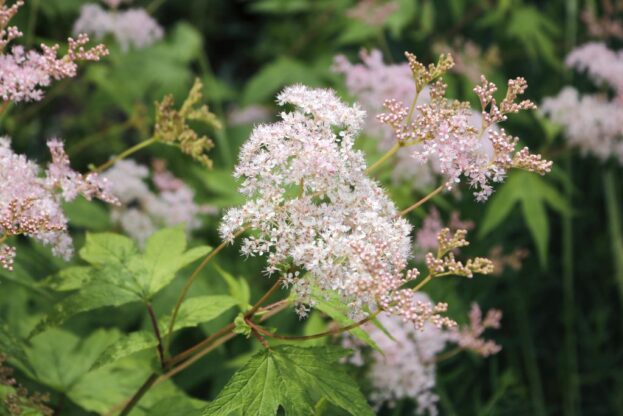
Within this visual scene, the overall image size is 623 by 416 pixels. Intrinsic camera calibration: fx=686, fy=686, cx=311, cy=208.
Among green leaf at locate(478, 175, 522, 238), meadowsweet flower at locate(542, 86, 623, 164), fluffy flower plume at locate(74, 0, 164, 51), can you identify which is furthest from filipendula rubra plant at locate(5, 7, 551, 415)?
fluffy flower plume at locate(74, 0, 164, 51)

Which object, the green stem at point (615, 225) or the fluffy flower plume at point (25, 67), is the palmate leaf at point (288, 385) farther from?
the green stem at point (615, 225)

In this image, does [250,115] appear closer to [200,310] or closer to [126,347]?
[200,310]

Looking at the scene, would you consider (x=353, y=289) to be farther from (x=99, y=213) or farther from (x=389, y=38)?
(x=389, y=38)

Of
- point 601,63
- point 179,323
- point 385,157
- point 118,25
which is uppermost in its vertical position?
point 601,63

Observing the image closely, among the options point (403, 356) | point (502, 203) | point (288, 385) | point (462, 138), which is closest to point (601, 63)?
point (502, 203)

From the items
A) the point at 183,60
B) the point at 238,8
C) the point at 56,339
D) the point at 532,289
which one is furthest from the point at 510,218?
the point at 238,8

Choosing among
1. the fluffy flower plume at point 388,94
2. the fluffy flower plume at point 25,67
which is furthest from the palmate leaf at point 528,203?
the fluffy flower plume at point 25,67
